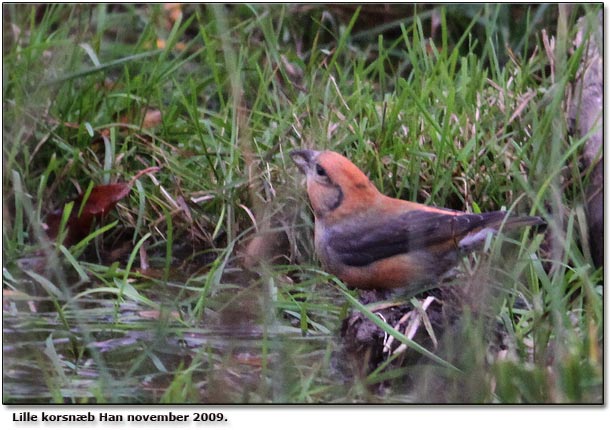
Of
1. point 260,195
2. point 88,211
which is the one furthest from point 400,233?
point 88,211

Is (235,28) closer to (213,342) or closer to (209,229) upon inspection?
(209,229)

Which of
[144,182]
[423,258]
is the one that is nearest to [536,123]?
[423,258]

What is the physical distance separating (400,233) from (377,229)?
12 cm

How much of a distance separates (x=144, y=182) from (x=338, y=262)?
55.8 inches

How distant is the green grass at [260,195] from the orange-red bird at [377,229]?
0.17 m

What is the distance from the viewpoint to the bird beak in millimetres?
5125

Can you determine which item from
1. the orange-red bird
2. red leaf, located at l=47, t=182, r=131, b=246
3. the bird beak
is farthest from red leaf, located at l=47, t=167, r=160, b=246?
the orange-red bird

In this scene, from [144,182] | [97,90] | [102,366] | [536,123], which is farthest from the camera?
[97,90]

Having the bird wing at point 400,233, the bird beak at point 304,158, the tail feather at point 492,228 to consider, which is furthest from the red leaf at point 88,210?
the tail feather at point 492,228

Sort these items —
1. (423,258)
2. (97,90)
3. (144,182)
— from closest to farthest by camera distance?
1. (423,258)
2. (144,182)
3. (97,90)

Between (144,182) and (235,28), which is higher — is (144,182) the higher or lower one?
the lower one

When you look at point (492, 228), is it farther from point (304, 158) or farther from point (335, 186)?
point (304, 158)

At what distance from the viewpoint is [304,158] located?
17.0 ft

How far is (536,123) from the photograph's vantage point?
5375 millimetres
